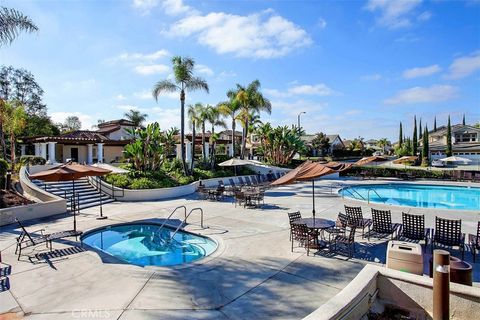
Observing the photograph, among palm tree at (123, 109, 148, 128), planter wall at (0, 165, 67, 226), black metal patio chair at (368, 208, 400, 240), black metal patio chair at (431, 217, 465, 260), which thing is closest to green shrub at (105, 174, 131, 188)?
planter wall at (0, 165, 67, 226)

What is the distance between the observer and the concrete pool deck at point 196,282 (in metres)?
5.62

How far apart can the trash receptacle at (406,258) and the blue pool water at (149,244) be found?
17.7 ft

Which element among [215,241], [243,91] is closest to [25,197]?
[215,241]

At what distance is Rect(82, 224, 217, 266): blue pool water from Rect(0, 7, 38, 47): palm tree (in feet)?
26.5

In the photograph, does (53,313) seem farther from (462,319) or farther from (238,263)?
(462,319)

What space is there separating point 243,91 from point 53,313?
28.8 meters

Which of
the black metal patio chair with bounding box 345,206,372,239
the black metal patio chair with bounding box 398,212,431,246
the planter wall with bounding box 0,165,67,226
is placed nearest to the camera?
the black metal patio chair with bounding box 398,212,431,246

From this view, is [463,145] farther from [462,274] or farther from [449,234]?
[462,274]

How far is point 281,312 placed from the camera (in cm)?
552

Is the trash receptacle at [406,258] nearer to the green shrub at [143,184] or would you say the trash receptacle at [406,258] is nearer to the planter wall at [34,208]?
the planter wall at [34,208]

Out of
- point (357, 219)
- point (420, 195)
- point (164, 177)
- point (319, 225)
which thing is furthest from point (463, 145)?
point (319, 225)

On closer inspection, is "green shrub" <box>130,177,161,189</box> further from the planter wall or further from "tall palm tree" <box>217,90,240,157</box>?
"tall palm tree" <box>217,90,240,157</box>

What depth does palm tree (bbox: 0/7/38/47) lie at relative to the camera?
10.7 metres

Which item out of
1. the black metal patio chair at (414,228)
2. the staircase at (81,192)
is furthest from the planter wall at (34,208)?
the black metal patio chair at (414,228)
